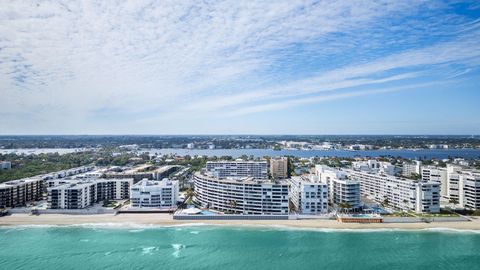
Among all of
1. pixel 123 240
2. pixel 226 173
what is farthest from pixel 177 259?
pixel 226 173

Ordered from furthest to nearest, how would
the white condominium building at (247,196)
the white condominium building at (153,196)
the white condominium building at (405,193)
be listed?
the white condominium building at (153,196)
the white condominium building at (405,193)
the white condominium building at (247,196)

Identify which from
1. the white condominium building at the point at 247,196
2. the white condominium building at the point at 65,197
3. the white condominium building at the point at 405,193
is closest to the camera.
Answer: the white condominium building at the point at 247,196

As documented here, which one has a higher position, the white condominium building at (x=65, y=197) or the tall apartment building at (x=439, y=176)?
the tall apartment building at (x=439, y=176)

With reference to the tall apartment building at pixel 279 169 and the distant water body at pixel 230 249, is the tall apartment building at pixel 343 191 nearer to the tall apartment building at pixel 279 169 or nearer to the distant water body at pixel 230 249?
the distant water body at pixel 230 249

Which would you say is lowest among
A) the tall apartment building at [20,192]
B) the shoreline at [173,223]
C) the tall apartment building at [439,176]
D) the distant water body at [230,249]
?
the distant water body at [230,249]

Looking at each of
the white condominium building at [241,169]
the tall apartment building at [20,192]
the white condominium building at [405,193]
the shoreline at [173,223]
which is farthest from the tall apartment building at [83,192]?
the white condominium building at [405,193]

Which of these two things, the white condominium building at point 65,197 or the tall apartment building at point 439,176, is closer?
the white condominium building at point 65,197

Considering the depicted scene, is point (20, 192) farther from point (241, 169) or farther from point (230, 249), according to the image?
→ point (241, 169)
